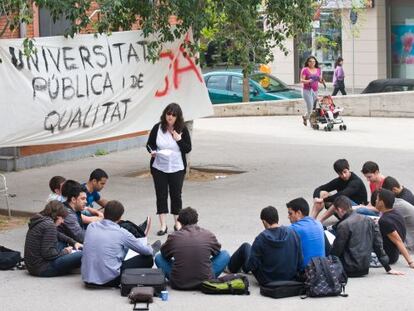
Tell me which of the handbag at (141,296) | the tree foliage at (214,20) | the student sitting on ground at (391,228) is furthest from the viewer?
the tree foliage at (214,20)

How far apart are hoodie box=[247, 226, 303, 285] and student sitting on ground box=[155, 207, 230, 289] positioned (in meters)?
0.45

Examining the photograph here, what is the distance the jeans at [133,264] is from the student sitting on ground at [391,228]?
2.56 meters

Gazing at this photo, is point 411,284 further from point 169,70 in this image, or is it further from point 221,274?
point 169,70

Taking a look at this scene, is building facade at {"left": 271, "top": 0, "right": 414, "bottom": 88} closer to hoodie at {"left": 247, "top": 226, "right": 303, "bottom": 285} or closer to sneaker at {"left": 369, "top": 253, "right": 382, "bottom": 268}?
sneaker at {"left": 369, "top": 253, "right": 382, "bottom": 268}

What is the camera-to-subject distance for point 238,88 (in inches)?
1182

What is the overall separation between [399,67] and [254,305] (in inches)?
1297

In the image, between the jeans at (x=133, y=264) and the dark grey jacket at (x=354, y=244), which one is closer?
the jeans at (x=133, y=264)

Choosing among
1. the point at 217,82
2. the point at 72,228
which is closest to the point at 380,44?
the point at 217,82

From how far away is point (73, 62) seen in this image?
14531 millimetres

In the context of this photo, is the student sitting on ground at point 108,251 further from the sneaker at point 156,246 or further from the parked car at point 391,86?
the parked car at point 391,86

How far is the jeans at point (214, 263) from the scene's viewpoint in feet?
32.5

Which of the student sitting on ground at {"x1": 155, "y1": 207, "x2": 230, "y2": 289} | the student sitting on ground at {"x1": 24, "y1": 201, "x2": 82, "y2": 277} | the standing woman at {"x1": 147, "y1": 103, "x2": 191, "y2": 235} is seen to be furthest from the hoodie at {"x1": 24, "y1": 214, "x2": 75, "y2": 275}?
the standing woman at {"x1": 147, "y1": 103, "x2": 191, "y2": 235}

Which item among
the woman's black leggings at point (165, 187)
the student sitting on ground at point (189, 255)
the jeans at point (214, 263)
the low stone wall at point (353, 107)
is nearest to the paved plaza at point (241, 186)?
the student sitting on ground at point (189, 255)

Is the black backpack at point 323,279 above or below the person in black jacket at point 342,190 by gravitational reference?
below
